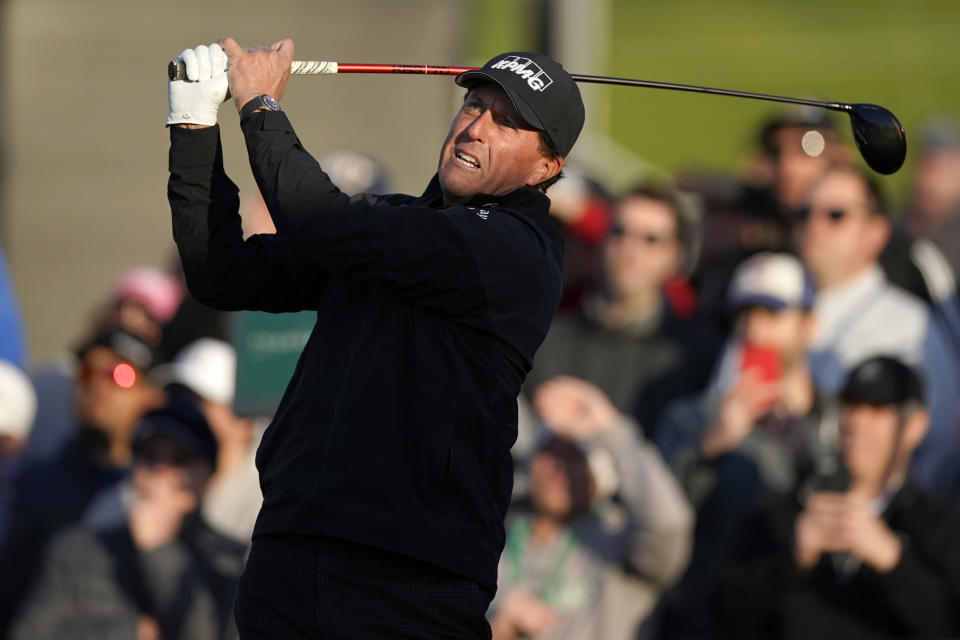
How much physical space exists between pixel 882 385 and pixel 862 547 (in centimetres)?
60

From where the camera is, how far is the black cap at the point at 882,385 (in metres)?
5.84

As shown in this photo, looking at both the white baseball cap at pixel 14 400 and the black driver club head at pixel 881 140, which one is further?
the white baseball cap at pixel 14 400

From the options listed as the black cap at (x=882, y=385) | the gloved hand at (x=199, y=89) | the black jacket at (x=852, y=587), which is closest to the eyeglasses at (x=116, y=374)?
the black jacket at (x=852, y=587)

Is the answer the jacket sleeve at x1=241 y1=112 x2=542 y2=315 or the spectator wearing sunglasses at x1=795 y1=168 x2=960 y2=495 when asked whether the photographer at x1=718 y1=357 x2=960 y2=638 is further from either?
the jacket sleeve at x1=241 y1=112 x2=542 y2=315

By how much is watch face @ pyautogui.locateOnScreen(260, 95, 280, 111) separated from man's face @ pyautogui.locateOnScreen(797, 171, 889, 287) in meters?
3.63

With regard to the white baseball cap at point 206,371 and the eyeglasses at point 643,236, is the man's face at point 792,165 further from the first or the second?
the white baseball cap at point 206,371

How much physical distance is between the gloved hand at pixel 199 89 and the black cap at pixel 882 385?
9.96 ft

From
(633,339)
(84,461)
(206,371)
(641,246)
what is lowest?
(84,461)

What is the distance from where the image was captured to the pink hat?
7.69 metres

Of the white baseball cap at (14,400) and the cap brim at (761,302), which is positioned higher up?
the cap brim at (761,302)

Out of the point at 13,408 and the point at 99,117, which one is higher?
the point at 99,117

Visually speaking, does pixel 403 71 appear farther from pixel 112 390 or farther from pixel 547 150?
pixel 112 390

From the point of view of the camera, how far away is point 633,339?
21.8 feet

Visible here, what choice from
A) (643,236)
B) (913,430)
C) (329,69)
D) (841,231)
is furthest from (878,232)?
(329,69)
